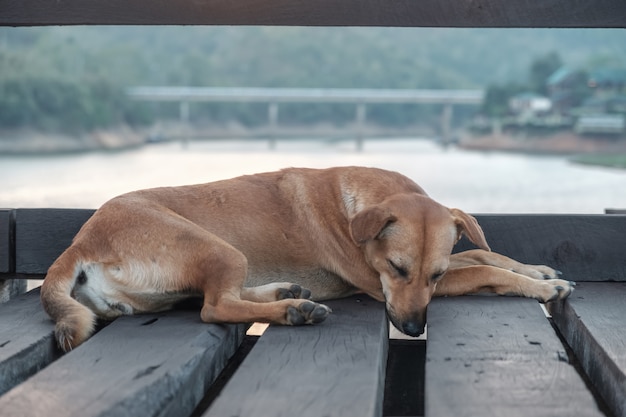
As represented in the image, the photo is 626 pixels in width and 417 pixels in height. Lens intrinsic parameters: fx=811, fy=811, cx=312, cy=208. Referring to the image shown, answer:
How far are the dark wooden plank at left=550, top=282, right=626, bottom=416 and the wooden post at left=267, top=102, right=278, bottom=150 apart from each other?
152 feet

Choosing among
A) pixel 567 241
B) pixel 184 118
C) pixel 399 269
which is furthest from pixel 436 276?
pixel 184 118

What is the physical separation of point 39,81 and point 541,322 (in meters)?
53.2

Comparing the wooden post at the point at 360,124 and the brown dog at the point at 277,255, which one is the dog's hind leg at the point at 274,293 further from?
the wooden post at the point at 360,124

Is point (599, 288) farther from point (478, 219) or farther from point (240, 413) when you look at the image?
point (240, 413)

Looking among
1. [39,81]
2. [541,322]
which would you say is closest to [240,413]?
[541,322]

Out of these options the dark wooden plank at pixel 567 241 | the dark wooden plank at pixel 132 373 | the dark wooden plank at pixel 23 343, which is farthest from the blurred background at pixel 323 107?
the dark wooden plank at pixel 132 373

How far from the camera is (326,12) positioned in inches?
145

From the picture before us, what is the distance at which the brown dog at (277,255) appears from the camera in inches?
129

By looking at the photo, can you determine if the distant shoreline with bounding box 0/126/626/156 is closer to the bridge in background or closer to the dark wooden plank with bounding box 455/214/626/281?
the bridge in background

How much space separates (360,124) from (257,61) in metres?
7.67

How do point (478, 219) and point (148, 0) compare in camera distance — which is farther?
point (478, 219)

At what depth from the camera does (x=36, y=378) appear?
2.31 metres

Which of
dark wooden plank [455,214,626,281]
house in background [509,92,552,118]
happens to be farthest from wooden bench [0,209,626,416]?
house in background [509,92,552,118]

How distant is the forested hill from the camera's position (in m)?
44.8
